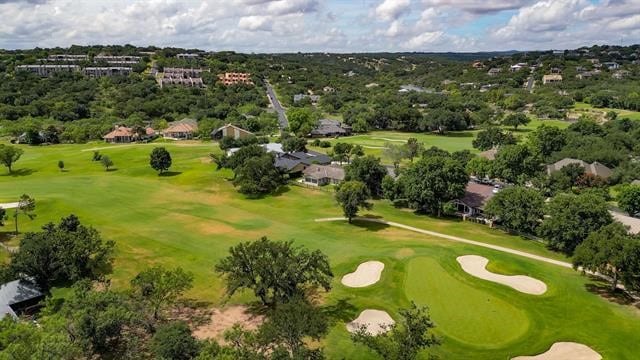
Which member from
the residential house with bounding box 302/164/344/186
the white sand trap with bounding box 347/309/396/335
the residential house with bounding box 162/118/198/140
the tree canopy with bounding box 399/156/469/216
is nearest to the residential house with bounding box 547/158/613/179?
the tree canopy with bounding box 399/156/469/216

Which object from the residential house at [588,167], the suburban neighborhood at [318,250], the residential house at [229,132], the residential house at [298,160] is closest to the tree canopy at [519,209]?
the suburban neighborhood at [318,250]

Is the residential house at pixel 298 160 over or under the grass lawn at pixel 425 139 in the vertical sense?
over

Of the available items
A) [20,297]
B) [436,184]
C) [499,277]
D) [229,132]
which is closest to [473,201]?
[436,184]

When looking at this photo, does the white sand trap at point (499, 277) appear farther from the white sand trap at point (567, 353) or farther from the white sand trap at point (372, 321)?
the white sand trap at point (372, 321)

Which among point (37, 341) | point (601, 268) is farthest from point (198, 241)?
point (601, 268)

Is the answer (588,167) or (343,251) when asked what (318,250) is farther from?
(588,167)

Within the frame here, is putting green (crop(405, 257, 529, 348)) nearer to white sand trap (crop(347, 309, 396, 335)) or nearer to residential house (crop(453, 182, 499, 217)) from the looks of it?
white sand trap (crop(347, 309, 396, 335))

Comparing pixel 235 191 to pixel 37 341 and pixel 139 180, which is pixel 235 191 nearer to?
pixel 139 180

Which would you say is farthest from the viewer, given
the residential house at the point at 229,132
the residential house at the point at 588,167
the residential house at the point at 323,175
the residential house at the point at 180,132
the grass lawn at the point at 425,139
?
the residential house at the point at 180,132
